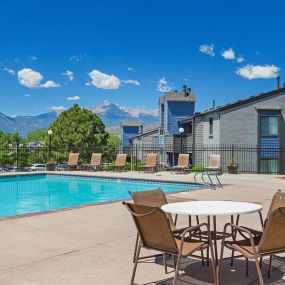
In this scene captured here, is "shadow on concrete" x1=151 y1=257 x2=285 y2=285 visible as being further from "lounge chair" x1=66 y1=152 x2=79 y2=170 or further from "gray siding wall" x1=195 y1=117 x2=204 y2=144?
"gray siding wall" x1=195 y1=117 x2=204 y2=144

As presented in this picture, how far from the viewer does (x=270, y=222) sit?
13.1 ft

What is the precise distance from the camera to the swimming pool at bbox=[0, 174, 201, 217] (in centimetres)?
1324

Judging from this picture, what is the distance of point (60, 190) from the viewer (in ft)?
56.5

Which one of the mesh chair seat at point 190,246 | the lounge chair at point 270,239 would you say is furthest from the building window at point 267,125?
the lounge chair at point 270,239

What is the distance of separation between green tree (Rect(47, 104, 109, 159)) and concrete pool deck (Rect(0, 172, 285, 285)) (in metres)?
40.9

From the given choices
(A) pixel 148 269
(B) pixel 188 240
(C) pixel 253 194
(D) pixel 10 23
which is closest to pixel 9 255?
(A) pixel 148 269

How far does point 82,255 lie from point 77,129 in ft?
146

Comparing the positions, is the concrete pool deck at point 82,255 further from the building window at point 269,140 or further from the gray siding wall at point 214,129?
the gray siding wall at point 214,129

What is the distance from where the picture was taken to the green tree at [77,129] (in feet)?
162

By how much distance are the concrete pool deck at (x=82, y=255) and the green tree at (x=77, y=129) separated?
134 ft

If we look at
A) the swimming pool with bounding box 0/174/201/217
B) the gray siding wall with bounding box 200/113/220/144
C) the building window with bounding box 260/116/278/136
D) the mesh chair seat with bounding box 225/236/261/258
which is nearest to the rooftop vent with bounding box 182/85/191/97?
the gray siding wall with bounding box 200/113/220/144

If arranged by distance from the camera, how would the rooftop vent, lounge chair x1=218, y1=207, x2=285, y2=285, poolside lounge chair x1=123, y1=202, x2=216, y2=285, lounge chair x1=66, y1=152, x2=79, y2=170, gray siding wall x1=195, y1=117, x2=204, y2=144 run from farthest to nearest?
1. the rooftop vent
2. gray siding wall x1=195, y1=117, x2=204, y2=144
3. lounge chair x1=66, y1=152, x2=79, y2=170
4. poolside lounge chair x1=123, y1=202, x2=216, y2=285
5. lounge chair x1=218, y1=207, x2=285, y2=285

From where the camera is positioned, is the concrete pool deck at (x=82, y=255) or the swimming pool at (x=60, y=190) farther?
the swimming pool at (x=60, y=190)

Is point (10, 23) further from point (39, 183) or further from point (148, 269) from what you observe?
point (148, 269)
